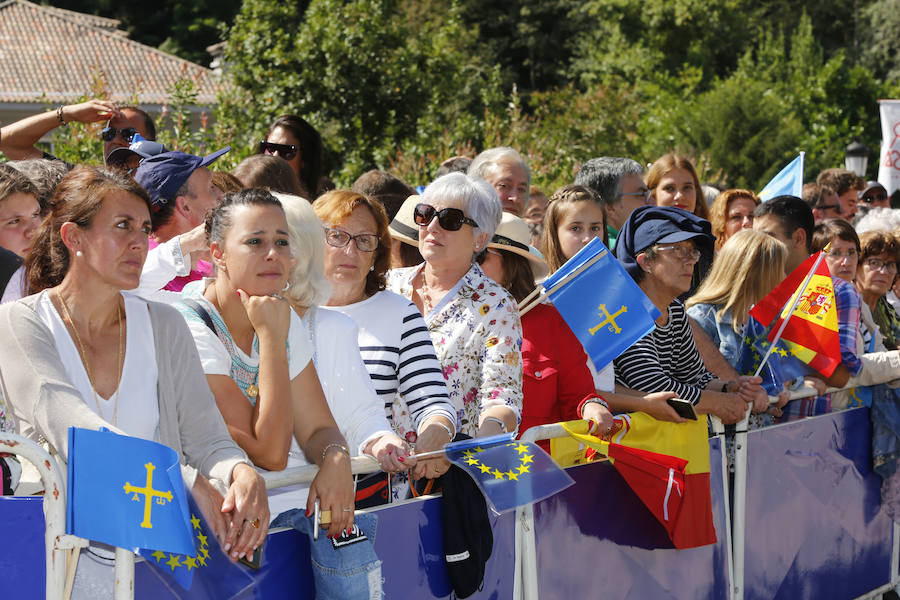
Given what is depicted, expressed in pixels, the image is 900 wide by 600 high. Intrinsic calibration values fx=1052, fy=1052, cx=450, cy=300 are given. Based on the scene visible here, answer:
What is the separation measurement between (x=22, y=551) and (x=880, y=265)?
5.80m

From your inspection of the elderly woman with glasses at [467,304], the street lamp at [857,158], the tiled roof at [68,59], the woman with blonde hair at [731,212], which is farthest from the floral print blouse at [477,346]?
the tiled roof at [68,59]

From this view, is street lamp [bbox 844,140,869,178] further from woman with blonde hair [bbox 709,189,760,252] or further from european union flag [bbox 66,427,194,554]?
european union flag [bbox 66,427,194,554]

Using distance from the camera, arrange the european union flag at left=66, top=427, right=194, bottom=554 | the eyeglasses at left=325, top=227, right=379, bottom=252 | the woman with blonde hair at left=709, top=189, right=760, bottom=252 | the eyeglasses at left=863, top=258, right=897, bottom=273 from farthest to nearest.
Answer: the woman with blonde hair at left=709, top=189, right=760, bottom=252
the eyeglasses at left=863, top=258, right=897, bottom=273
the eyeglasses at left=325, top=227, right=379, bottom=252
the european union flag at left=66, top=427, right=194, bottom=554

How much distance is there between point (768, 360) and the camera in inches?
213

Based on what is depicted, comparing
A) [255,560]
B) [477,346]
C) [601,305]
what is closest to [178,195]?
[477,346]

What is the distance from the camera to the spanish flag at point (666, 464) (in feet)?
13.9

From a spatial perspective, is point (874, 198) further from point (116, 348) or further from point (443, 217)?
point (116, 348)

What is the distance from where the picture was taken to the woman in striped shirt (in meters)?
3.74

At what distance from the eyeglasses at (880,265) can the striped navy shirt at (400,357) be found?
4.14 m

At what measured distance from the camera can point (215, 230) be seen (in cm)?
334

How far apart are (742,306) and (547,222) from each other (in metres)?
1.11

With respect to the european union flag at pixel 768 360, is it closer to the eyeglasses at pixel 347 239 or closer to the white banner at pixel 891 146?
the eyeglasses at pixel 347 239

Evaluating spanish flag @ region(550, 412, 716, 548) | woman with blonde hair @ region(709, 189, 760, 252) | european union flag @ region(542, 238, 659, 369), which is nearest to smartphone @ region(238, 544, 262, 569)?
spanish flag @ region(550, 412, 716, 548)

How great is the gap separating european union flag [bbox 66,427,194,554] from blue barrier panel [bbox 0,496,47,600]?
26 centimetres
